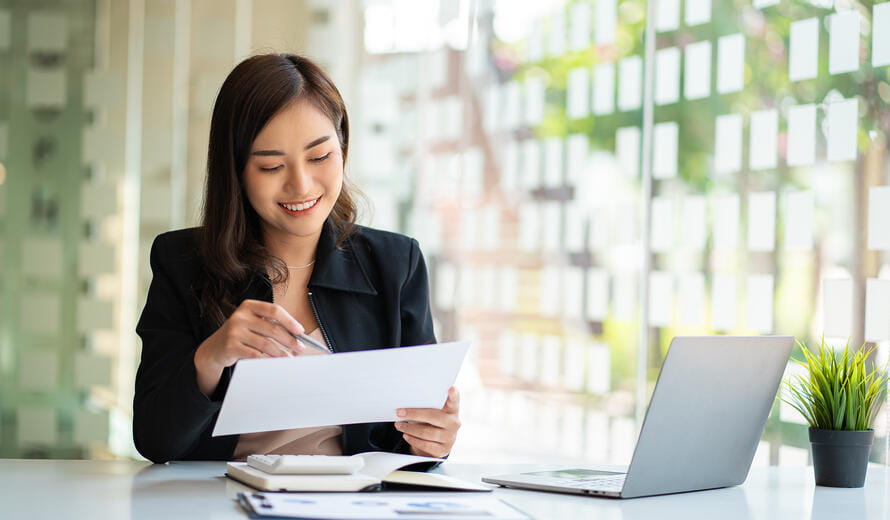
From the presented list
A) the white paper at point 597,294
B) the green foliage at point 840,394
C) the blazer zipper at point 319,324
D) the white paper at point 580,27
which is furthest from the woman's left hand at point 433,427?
the white paper at point 580,27

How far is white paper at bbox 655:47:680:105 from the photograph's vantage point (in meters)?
3.45

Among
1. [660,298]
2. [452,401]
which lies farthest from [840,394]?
[660,298]

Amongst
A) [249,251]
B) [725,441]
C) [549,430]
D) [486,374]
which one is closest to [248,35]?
[486,374]

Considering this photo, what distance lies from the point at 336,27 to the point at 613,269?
1448mm

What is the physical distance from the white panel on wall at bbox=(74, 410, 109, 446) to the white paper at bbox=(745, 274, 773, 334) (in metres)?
2.32

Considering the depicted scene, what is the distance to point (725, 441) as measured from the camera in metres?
1.42

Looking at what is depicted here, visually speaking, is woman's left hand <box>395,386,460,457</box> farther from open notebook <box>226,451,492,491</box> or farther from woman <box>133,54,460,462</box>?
open notebook <box>226,451,492,491</box>

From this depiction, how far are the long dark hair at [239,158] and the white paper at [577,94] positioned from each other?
6.73ft

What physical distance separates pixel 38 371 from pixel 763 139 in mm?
2663

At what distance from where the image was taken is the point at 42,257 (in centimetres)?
362

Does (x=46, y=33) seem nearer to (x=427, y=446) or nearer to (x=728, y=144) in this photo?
(x=728, y=144)

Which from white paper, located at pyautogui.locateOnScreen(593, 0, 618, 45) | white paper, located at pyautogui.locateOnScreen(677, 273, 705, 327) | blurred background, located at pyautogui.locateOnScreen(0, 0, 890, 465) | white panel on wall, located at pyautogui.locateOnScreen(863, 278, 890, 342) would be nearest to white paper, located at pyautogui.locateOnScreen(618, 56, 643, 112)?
blurred background, located at pyautogui.locateOnScreen(0, 0, 890, 465)

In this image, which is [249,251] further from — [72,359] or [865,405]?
[72,359]

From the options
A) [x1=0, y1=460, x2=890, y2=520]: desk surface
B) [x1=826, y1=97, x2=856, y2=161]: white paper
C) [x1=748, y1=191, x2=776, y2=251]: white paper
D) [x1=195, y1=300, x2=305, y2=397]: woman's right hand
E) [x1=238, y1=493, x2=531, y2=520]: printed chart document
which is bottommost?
[x1=0, y1=460, x2=890, y2=520]: desk surface
